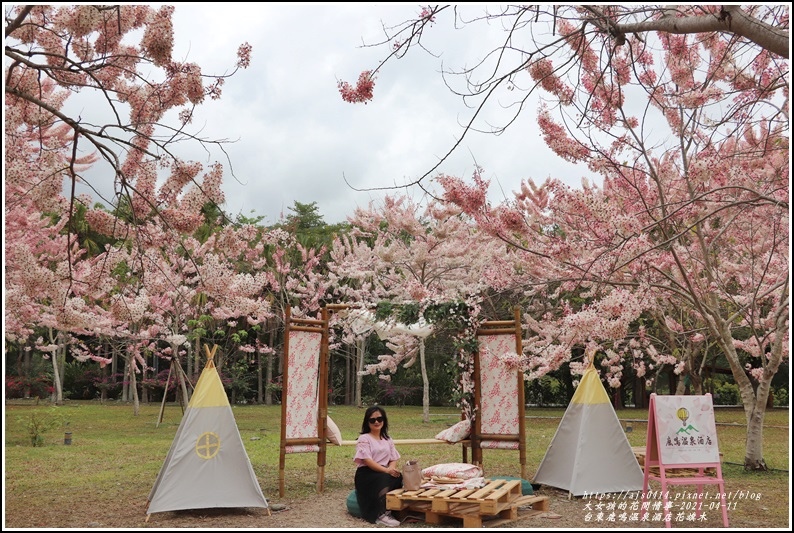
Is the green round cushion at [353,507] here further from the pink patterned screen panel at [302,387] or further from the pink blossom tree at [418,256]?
the pink blossom tree at [418,256]

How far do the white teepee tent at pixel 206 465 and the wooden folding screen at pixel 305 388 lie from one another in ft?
3.05

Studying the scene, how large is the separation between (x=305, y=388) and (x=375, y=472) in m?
1.81

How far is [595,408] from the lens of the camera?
25.1 feet

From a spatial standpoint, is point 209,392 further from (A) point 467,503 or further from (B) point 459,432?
(B) point 459,432

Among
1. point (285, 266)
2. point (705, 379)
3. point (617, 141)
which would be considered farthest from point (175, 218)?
point (705, 379)

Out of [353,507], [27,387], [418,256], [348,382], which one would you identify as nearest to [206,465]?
[353,507]

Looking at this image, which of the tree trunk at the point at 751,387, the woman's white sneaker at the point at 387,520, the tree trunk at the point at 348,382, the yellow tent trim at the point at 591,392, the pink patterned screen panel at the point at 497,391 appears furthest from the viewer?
the tree trunk at the point at 348,382

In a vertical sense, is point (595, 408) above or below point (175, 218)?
below

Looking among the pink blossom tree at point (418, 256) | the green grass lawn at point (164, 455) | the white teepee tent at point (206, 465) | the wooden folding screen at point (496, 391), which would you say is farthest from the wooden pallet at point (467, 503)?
the pink blossom tree at point (418, 256)

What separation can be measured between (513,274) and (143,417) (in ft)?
34.3

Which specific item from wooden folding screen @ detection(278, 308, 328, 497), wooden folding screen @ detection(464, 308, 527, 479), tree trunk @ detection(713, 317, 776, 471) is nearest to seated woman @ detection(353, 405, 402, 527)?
wooden folding screen @ detection(278, 308, 328, 497)

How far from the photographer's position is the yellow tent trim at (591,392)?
25.2 ft

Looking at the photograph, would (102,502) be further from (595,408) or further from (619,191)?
(619,191)

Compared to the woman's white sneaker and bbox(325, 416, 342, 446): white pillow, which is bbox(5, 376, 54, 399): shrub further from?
the woman's white sneaker
